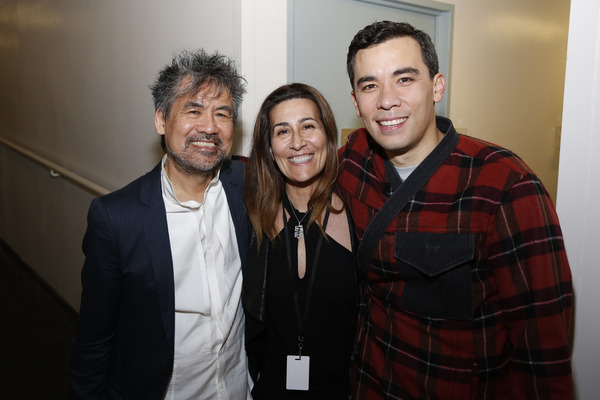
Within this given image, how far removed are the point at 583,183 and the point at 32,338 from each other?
165 inches

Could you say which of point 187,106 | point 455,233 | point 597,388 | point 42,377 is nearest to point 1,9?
point 42,377

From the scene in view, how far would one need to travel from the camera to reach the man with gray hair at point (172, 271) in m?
1.58

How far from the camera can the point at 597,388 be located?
1249mm

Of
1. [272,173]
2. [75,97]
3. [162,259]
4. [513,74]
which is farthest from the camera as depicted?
[75,97]

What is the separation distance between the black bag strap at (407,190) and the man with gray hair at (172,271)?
62 cm

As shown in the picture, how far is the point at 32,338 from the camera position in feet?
12.3

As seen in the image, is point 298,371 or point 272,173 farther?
point 272,173

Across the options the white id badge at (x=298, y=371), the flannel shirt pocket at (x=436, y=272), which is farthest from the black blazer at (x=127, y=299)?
the flannel shirt pocket at (x=436, y=272)

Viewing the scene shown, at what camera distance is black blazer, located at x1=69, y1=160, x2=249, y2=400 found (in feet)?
5.12

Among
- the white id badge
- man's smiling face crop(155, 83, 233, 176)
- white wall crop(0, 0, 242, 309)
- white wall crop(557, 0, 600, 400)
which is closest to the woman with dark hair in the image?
the white id badge

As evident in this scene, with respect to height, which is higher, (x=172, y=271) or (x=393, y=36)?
(x=393, y=36)

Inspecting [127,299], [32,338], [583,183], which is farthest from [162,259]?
[32,338]

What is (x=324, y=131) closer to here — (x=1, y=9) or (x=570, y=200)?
(x=570, y=200)

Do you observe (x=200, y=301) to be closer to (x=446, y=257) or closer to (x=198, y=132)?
(x=198, y=132)
